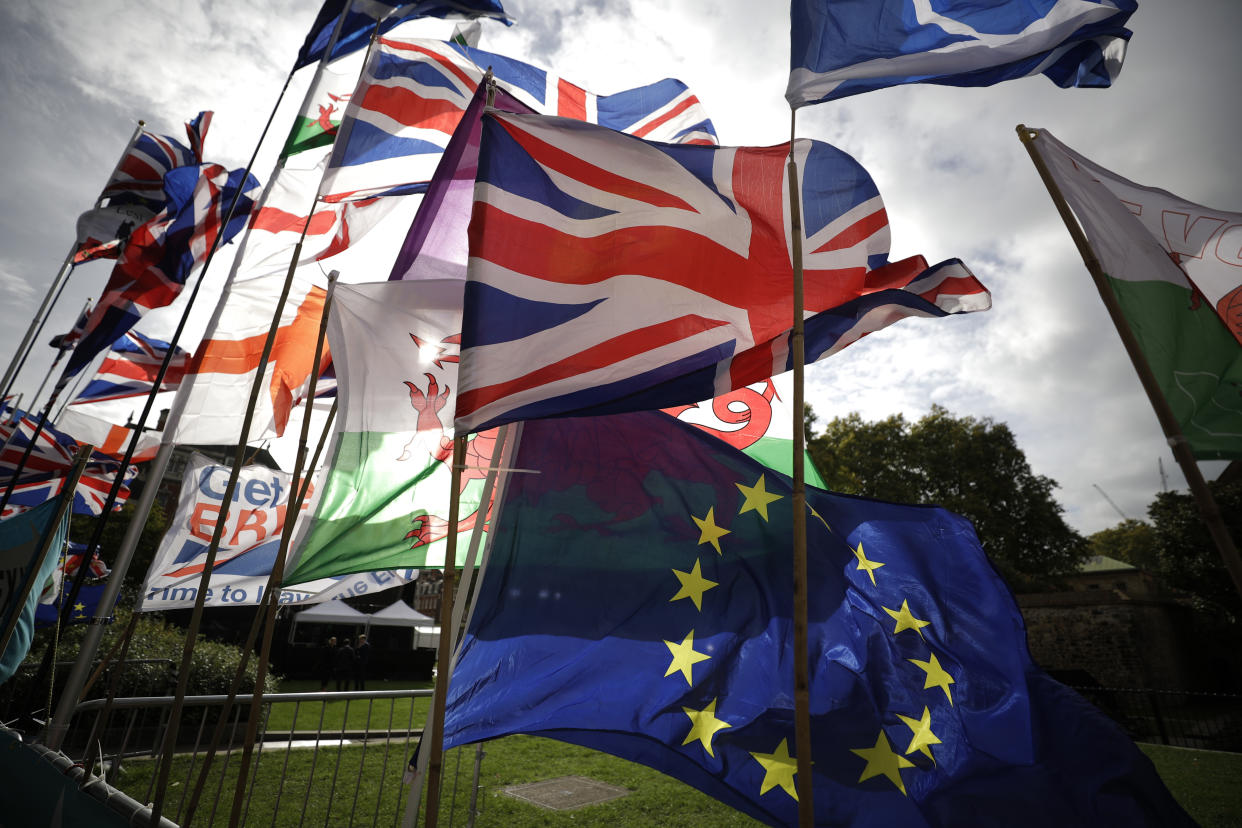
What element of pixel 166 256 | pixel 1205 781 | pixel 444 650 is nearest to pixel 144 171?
pixel 166 256

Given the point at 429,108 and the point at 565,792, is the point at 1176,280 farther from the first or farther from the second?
the point at 565,792

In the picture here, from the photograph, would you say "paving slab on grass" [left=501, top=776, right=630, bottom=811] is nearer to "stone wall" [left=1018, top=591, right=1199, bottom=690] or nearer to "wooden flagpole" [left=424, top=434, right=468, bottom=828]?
"wooden flagpole" [left=424, top=434, right=468, bottom=828]

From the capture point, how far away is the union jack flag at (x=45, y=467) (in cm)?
1180

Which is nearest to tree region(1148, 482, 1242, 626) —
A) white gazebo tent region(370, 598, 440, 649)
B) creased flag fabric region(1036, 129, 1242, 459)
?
creased flag fabric region(1036, 129, 1242, 459)

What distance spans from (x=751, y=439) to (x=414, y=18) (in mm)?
5261

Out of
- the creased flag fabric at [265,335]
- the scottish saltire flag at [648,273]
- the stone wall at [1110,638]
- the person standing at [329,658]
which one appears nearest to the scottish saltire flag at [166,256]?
the creased flag fabric at [265,335]

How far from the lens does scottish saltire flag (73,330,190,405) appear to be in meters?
10.6

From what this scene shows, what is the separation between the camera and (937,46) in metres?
3.57

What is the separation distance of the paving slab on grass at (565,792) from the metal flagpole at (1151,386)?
20.5 ft

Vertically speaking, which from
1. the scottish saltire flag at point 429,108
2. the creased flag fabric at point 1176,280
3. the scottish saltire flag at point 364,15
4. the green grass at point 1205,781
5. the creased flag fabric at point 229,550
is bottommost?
the green grass at point 1205,781

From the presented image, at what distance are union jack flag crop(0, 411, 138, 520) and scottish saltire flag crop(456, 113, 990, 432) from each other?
11520 mm

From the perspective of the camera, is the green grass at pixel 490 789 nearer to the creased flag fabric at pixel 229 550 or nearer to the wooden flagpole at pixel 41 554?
the creased flag fabric at pixel 229 550

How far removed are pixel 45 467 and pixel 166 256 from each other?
26.5 ft

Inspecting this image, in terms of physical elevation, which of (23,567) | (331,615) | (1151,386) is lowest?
(331,615)
